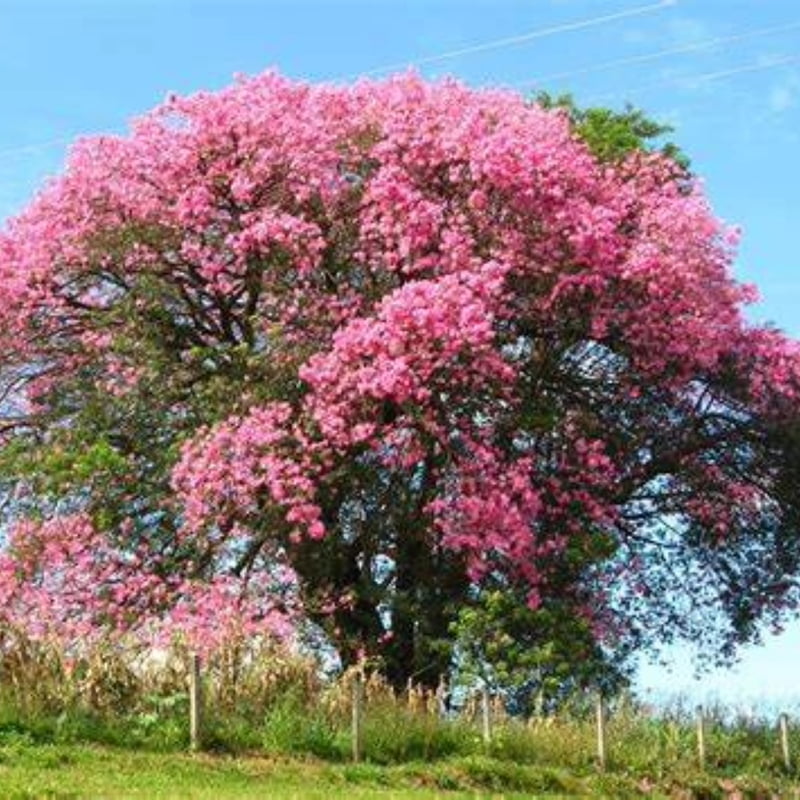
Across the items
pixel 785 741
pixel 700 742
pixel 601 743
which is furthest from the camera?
pixel 785 741

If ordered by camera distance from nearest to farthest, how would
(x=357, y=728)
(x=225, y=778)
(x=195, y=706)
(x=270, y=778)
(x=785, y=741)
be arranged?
(x=225, y=778)
(x=270, y=778)
(x=195, y=706)
(x=357, y=728)
(x=785, y=741)

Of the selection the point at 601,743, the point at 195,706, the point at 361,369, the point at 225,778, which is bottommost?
the point at 225,778

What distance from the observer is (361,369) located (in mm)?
24719

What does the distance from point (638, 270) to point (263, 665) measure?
1031cm

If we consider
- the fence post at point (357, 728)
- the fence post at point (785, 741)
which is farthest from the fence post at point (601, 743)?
the fence post at point (785, 741)

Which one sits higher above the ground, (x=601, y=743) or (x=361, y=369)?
(x=361, y=369)

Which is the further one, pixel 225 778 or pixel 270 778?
pixel 270 778

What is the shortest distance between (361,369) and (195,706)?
7680 mm

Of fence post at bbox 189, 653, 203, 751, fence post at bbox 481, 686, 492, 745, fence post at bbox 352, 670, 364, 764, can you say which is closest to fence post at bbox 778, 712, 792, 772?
fence post at bbox 481, 686, 492, 745

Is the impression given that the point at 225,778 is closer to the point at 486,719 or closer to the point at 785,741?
the point at 486,719

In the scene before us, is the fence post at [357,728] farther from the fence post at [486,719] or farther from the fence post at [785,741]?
the fence post at [785,741]

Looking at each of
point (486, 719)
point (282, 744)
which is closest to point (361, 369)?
point (486, 719)

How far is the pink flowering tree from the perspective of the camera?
2511cm

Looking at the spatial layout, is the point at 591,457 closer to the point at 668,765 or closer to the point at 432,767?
the point at 668,765
